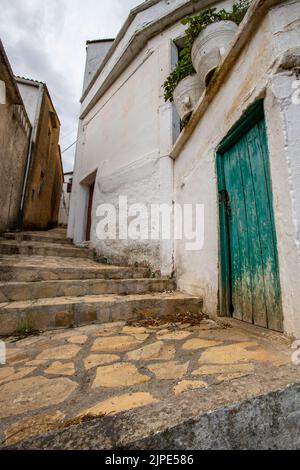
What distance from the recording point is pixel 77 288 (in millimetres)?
2947

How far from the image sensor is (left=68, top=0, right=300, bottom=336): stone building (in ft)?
5.75

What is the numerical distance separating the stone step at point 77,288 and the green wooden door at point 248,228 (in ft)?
4.10

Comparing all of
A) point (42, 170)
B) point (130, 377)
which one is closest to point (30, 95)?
point (42, 170)

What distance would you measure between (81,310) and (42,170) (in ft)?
26.1

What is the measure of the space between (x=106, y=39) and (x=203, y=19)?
7.30 m

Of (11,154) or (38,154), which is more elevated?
(38,154)

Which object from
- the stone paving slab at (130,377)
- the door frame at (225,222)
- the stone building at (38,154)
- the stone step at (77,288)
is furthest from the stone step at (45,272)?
the stone building at (38,154)

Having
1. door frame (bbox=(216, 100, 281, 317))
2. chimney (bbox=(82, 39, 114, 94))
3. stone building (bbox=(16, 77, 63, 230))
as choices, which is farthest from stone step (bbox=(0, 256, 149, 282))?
chimney (bbox=(82, 39, 114, 94))

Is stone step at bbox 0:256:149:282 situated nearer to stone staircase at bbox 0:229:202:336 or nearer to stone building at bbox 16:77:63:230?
stone staircase at bbox 0:229:202:336

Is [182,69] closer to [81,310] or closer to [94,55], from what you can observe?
[81,310]

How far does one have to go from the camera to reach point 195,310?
2916mm

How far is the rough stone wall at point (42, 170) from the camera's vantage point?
7.68 m

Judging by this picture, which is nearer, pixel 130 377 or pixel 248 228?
pixel 130 377
